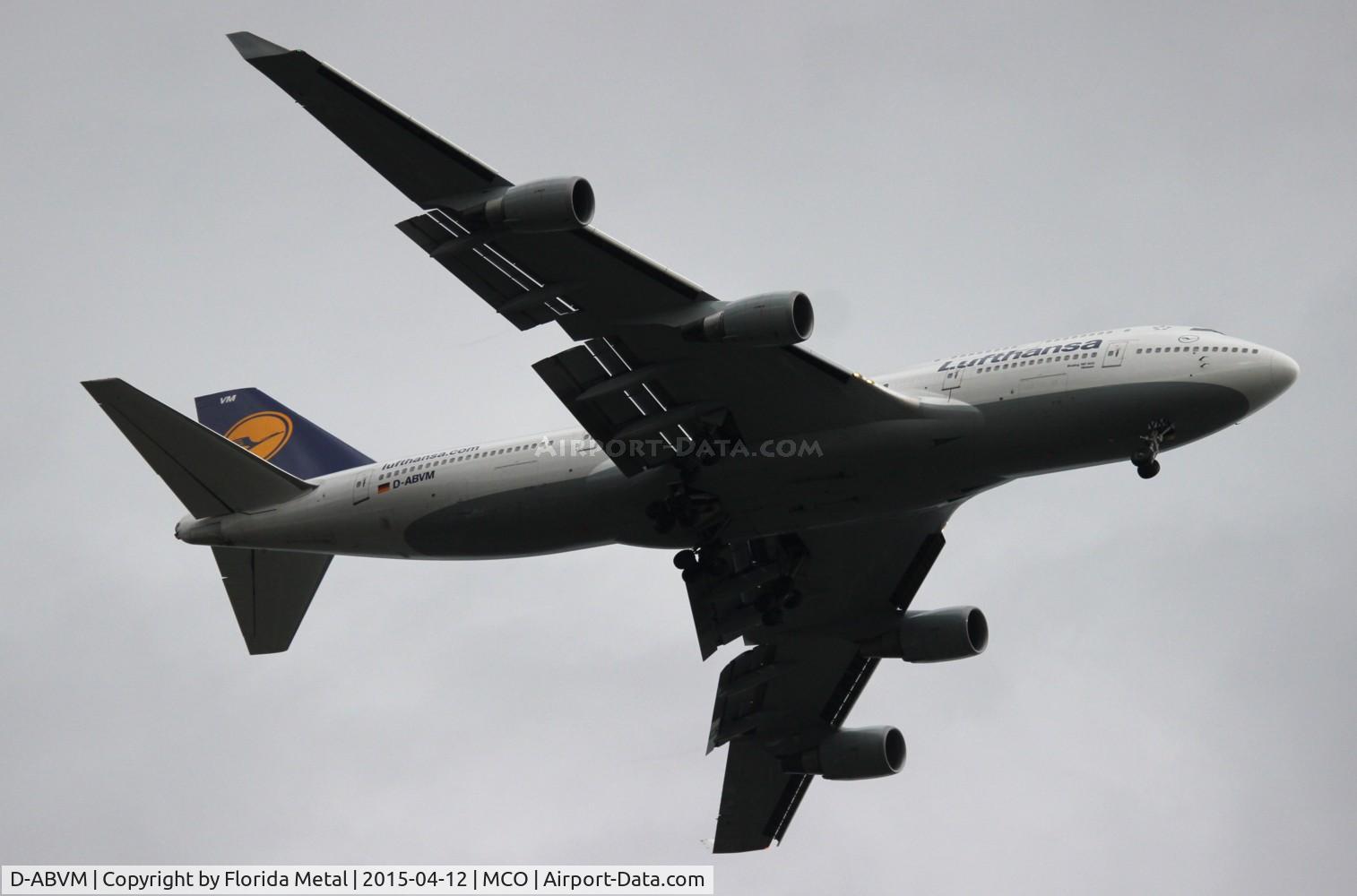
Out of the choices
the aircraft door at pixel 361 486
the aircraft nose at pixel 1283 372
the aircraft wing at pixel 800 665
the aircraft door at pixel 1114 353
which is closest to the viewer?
the aircraft nose at pixel 1283 372

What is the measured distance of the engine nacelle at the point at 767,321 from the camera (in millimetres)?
33188

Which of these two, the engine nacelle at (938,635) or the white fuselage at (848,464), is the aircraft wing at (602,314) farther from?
the engine nacelle at (938,635)

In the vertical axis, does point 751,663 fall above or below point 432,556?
below

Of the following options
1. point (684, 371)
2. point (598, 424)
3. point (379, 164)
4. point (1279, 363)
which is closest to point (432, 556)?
point (598, 424)

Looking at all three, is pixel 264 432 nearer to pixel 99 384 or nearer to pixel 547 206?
pixel 99 384

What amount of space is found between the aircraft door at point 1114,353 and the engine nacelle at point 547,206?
1204cm

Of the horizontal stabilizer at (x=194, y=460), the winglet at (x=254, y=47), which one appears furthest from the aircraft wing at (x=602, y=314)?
the horizontal stabilizer at (x=194, y=460)

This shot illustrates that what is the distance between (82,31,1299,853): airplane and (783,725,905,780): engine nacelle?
0.24 meters

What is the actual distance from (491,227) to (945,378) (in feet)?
36.6

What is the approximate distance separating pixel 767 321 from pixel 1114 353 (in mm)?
8175

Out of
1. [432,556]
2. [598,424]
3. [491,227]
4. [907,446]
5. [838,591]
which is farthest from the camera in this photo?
[838,591]

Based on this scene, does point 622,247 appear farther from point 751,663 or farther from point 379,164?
point 751,663

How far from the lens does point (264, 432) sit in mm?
47844

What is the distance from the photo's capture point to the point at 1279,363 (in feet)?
113
